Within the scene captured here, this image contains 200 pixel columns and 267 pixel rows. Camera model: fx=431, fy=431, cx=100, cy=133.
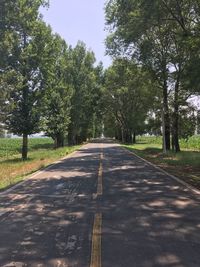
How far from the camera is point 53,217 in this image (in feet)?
30.3

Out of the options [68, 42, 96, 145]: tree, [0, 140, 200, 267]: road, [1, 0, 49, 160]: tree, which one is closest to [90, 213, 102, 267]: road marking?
[0, 140, 200, 267]: road

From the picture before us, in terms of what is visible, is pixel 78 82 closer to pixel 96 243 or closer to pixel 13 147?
pixel 13 147

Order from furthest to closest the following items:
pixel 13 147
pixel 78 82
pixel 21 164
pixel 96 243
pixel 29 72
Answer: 1. pixel 13 147
2. pixel 78 82
3. pixel 29 72
4. pixel 21 164
5. pixel 96 243

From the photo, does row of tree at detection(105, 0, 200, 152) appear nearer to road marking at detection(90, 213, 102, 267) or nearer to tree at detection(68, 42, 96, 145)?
road marking at detection(90, 213, 102, 267)

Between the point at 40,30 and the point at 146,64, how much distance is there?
907cm

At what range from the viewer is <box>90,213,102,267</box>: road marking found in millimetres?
6004

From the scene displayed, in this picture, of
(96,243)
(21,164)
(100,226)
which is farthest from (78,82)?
(96,243)

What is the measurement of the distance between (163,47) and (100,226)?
29.9m

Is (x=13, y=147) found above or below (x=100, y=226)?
above

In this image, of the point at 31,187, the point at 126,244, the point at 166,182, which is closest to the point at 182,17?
the point at 166,182

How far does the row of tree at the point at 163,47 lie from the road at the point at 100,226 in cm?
983

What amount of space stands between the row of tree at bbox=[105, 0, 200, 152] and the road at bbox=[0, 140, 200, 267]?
32.2 feet

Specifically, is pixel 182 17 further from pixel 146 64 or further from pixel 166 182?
pixel 166 182

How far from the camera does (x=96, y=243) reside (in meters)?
6.98
